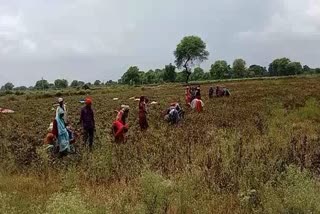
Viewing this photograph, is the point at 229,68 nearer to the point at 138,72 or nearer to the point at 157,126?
the point at 138,72

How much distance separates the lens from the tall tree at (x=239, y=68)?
132000 mm

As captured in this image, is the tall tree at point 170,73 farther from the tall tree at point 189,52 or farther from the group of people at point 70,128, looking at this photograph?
the group of people at point 70,128

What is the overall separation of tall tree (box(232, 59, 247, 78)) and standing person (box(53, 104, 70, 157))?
120675 millimetres

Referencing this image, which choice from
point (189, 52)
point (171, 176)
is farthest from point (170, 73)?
point (171, 176)

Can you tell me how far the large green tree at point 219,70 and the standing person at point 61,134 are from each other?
11504 cm

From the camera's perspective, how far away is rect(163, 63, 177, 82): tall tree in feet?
362

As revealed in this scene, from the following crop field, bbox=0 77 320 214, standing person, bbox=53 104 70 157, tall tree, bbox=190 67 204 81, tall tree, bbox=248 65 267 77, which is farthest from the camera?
tall tree, bbox=190 67 204 81

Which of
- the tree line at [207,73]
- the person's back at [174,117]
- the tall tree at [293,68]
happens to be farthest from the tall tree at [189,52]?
the person's back at [174,117]

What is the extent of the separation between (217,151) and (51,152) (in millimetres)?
4357

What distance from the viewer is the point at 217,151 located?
36.1ft

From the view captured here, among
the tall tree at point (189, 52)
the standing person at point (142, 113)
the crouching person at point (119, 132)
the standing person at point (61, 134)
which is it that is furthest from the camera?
the tall tree at point (189, 52)

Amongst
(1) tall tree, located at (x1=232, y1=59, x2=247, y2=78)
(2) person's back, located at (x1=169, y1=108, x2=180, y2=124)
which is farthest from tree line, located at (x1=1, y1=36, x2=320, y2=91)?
(2) person's back, located at (x1=169, y1=108, x2=180, y2=124)

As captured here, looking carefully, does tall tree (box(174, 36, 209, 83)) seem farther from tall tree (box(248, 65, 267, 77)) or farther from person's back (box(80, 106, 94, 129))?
person's back (box(80, 106, 94, 129))

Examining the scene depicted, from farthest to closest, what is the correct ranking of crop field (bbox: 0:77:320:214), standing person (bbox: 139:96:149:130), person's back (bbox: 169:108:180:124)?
person's back (bbox: 169:108:180:124) → standing person (bbox: 139:96:149:130) → crop field (bbox: 0:77:320:214)
